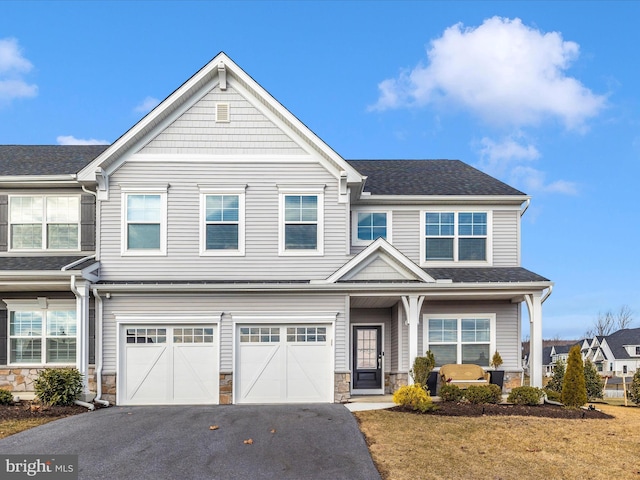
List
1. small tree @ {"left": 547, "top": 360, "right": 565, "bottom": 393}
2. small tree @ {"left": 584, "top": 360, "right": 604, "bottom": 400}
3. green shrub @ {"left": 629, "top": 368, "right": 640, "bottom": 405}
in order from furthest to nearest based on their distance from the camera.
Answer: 1. small tree @ {"left": 584, "top": 360, "right": 604, "bottom": 400}
2. small tree @ {"left": 547, "top": 360, "right": 565, "bottom": 393}
3. green shrub @ {"left": 629, "top": 368, "right": 640, "bottom": 405}

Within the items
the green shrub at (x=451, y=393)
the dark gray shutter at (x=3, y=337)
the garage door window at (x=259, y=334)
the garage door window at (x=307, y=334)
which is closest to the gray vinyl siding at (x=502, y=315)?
the green shrub at (x=451, y=393)

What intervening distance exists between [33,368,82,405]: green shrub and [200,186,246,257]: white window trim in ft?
13.9

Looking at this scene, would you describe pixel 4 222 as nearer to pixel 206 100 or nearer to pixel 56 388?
pixel 56 388

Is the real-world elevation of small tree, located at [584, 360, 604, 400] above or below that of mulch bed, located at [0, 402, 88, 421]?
below

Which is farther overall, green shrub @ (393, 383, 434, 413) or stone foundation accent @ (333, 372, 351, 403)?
stone foundation accent @ (333, 372, 351, 403)

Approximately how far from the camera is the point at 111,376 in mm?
15203

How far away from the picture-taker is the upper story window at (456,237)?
17359 millimetres

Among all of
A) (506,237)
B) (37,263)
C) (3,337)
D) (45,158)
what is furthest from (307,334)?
(45,158)

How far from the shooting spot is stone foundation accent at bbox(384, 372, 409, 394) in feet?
53.5

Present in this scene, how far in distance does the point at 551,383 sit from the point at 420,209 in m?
9.11

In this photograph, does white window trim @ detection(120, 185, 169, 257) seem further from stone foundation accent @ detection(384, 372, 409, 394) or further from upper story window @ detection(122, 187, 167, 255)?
stone foundation accent @ detection(384, 372, 409, 394)

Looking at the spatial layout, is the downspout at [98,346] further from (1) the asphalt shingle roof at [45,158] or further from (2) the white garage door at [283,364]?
(1) the asphalt shingle roof at [45,158]

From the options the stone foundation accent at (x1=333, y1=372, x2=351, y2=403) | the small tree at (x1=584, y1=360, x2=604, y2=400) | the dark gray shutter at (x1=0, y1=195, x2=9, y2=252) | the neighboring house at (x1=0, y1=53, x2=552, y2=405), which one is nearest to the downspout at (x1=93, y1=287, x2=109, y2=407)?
the neighboring house at (x1=0, y1=53, x2=552, y2=405)

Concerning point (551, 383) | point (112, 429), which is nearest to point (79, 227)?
point (112, 429)
